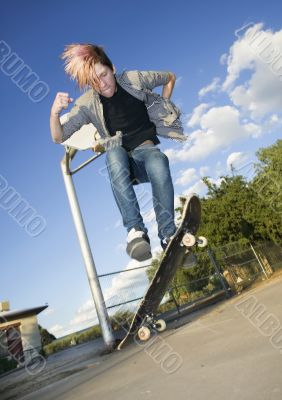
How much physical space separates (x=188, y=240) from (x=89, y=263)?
4208 millimetres

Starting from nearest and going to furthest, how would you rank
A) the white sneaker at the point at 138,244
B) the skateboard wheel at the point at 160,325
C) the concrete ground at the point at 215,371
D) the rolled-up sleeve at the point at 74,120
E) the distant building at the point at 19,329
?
1. the concrete ground at the point at 215,371
2. the white sneaker at the point at 138,244
3. the rolled-up sleeve at the point at 74,120
4. the skateboard wheel at the point at 160,325
5. the distant building at the point at 19,329

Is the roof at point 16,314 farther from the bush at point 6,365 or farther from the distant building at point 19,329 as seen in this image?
the bush at point 6,365

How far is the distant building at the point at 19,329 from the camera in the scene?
24098 mm

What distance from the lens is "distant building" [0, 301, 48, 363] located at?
79.1 ft

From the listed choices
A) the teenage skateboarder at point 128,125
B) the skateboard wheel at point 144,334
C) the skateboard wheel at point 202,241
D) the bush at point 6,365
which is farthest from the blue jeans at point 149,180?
the bush at point 6,365

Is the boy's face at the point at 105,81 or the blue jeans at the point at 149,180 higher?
the boy's face at the point at 105,81

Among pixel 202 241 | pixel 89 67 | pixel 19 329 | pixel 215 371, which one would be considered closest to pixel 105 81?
pixel 89 67

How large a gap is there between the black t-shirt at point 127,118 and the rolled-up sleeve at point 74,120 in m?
0.22

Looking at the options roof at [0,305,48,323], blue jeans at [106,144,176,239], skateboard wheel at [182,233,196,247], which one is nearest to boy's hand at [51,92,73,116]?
blue jeans at [106,144,176,239]

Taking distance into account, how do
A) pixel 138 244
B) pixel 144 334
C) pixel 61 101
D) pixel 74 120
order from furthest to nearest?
pixel 144 334
pixel 74 120
pixel 61 101
pixel 138 244

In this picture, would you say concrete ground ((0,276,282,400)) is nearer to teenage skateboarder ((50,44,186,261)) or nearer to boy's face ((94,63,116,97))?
teenage skateboarder ((50,44,186,261))

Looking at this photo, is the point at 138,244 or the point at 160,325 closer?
the point at 138,244

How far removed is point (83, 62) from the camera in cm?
285

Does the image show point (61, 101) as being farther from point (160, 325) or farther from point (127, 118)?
point (160, 325)
